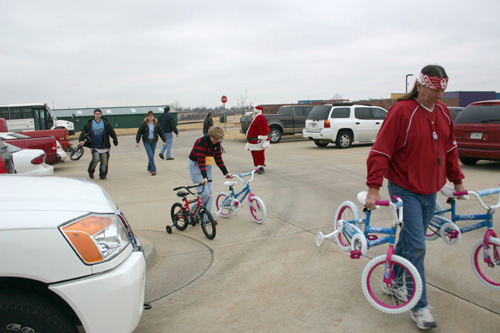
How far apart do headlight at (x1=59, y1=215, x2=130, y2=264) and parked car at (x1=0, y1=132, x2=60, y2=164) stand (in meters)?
10.5

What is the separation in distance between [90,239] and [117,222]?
0.37 meters

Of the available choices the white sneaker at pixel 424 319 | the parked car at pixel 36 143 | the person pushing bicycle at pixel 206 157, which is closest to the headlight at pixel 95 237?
the white sneaker at pixel 424 319

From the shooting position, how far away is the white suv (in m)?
17.1

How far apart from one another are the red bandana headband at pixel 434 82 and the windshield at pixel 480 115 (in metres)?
8.33

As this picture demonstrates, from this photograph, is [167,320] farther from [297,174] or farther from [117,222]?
[297,174]

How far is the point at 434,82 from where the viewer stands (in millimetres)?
3166

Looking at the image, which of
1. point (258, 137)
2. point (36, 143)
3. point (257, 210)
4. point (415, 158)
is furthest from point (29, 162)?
point (415, 158)

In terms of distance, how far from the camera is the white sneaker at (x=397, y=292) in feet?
10.9

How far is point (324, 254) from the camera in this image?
4.86 meters

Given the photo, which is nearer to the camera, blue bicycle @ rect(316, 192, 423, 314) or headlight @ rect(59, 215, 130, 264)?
headlight @ rect(59, 215, 130, 264)

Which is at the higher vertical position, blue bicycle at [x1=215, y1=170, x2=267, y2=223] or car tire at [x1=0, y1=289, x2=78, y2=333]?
car tire at [x1=0, y1=289, x2=78, y2=333]

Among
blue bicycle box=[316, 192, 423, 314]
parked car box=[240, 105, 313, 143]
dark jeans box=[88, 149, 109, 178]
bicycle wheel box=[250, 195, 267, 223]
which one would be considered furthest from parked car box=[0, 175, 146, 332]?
parked car box=[240, 105, 313, 143]

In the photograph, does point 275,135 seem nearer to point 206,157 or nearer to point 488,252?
point 206,157

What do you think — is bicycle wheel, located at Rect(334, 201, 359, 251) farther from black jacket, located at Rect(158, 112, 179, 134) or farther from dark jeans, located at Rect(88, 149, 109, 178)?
black jacket, located at Rect(158, 112, 179, 134)
